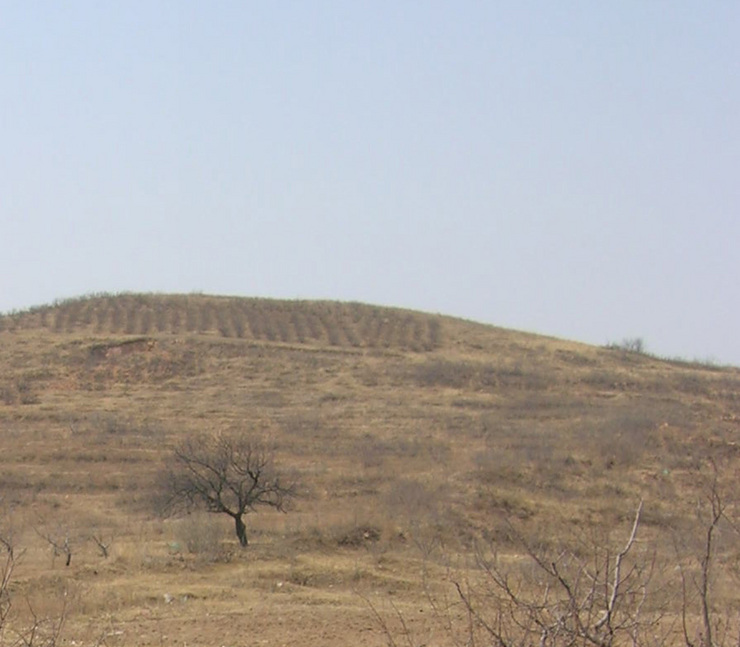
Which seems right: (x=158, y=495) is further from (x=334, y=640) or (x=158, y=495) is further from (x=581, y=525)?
(x=334, y=640)

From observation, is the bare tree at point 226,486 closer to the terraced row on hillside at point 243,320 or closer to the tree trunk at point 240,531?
→ the tree trunk at point 240,531

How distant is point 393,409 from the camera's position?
1072 inches

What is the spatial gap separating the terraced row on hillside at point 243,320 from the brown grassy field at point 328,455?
7.7 inches

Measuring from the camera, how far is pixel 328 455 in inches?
867

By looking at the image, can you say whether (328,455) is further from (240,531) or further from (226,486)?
(240,531)

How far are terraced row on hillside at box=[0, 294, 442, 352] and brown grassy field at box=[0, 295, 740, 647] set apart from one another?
0.19 metres

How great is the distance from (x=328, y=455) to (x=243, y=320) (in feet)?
63.3

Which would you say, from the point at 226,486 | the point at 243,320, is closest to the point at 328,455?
the point at 226,486

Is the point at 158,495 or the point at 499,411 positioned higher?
the point at 499,411

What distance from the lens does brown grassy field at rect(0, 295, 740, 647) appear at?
378 inches

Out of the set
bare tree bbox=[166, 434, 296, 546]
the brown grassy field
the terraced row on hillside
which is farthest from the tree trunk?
the terraced row on hillside

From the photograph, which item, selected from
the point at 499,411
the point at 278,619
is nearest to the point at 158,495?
the point at 278,619

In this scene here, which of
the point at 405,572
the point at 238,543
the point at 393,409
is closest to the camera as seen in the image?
the point at 405,572

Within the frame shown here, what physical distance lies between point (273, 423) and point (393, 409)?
3860 mm
